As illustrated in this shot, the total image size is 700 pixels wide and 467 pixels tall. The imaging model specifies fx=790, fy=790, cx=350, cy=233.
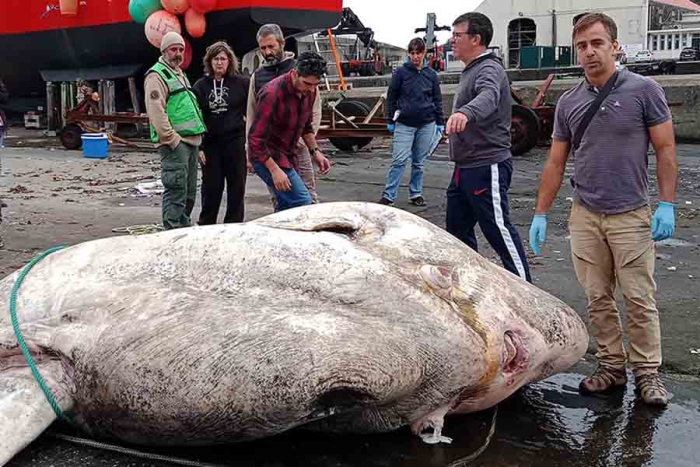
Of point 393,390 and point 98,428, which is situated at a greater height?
point 393,390

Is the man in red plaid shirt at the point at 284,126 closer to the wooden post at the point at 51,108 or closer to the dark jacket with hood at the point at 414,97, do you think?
the dark jacket with hood at the point at 414,97

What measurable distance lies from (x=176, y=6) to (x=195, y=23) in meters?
0.52

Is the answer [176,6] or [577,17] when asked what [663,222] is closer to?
[176,6]

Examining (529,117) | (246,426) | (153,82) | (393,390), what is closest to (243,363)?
(246,426)

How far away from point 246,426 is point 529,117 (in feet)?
39.4

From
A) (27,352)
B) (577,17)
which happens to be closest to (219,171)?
(27,352)

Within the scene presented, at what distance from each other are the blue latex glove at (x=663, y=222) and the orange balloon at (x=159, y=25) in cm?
1239

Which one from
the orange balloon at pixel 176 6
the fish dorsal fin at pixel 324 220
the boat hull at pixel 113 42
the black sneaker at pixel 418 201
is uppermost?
the orange balloon at pixel 176 6

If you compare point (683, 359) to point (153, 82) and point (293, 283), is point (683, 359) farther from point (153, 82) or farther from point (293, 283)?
point (153, 82)

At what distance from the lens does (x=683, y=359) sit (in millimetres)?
4434

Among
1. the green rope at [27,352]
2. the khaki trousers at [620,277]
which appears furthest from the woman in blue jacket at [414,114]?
the green rope at [27,352]

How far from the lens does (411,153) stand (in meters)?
9.96

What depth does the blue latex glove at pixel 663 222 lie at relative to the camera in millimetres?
3953

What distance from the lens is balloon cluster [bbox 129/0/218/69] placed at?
1535cm
